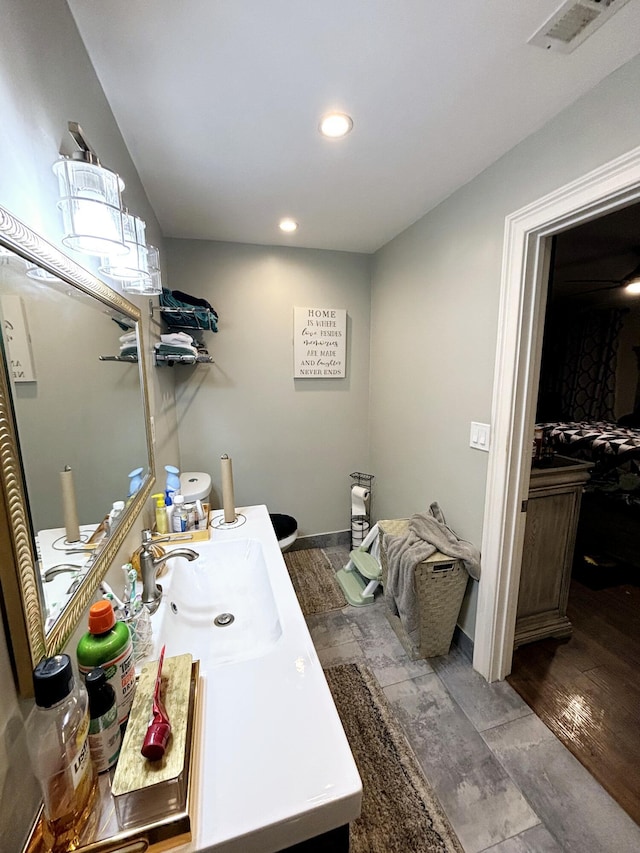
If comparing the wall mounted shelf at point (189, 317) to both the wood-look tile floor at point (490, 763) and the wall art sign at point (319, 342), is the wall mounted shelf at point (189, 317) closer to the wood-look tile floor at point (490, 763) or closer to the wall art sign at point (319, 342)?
the wall art sign at point (319, 342)

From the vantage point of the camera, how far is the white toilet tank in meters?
1.98

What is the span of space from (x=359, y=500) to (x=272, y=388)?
3.69 feet

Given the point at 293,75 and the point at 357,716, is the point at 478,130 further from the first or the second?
the point at 357,716

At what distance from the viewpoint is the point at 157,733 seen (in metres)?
0.58

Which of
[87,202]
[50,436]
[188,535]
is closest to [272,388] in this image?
[188,535]

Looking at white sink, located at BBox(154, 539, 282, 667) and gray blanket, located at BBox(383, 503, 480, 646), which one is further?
gray blanket, located at BBox(383, 503, 480, 646)

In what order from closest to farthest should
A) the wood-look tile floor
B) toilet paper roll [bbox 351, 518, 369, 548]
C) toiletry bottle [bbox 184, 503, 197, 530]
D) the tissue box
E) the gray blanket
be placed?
1. the wood-look tile floor
2. the tissue box
3. toiletry bottle [bbox 184, 503, 197, 530]
4. the gray blanket
5. toilet paper roll [bbox 351, 518, 369, 548]

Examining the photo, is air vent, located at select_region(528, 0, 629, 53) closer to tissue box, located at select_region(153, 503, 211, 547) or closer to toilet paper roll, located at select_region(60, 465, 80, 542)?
toilet paper roll, located at select_region(60, 465, 80, 542)

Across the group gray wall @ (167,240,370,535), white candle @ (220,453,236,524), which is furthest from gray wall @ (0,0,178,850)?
gray wall @ (167,240,370,535)

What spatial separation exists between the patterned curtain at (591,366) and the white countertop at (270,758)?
16.8ft

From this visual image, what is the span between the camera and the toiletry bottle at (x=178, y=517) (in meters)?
1.50

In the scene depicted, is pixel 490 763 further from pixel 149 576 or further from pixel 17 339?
pixel 17 339

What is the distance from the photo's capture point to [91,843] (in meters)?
0.50

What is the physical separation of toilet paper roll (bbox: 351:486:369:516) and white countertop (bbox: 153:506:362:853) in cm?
187
